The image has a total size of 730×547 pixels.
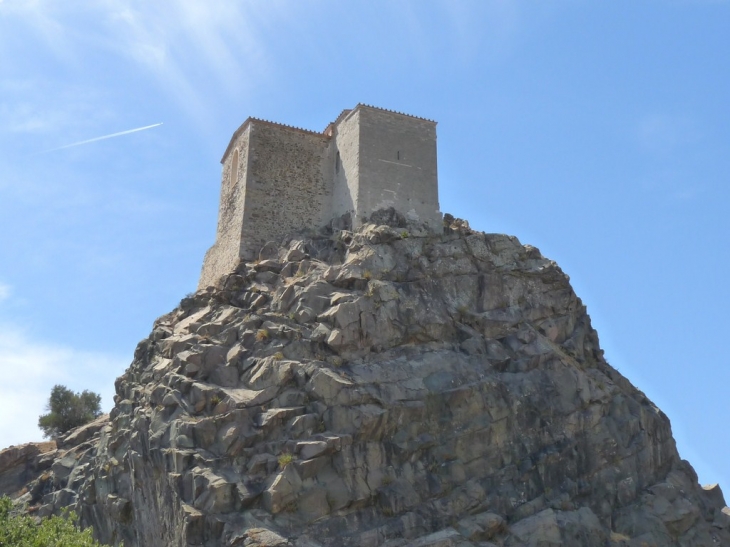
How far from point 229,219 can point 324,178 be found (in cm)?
463

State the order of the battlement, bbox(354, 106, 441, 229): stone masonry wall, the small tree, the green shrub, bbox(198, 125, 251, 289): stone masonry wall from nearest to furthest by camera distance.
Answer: the green shrub → bbox(354, 106, 441, 229): stone masonry wall → the battlement → bbox(198, 125, 251, 289): stone masonry wall → the small tree

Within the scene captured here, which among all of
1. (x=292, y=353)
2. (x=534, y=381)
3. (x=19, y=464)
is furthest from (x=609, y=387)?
(x=19, y=464)

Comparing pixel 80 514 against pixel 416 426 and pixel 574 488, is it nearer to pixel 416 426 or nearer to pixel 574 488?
pixel 416 426

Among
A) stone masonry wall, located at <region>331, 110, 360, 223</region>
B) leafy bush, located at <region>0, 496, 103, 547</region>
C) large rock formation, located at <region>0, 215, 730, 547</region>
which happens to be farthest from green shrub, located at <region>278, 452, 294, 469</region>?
stone masonry wall, located at <region>331, 110, 360, 223</region>

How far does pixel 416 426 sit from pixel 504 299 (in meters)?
7.81

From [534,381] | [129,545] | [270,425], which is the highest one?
[534,381]

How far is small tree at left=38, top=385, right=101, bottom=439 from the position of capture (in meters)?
49.3

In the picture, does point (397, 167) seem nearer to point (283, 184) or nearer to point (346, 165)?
point (346, 165)

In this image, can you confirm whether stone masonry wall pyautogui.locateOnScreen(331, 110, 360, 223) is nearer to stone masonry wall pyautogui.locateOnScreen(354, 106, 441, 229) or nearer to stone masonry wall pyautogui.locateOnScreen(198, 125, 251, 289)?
stone masonry wall pyautogui.locateOnScreen(354, 106, 441, 229)

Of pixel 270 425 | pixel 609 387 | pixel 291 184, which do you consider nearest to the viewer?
pixel 270 425

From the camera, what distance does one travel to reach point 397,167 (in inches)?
1587

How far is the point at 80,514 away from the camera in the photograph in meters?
35.8

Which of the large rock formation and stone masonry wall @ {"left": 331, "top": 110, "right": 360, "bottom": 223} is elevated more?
stone masonry wall @ {"left": 331, "top": 110, "right": 360, "bottom": 223}

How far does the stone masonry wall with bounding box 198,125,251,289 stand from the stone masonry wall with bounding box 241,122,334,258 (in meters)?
0.40
